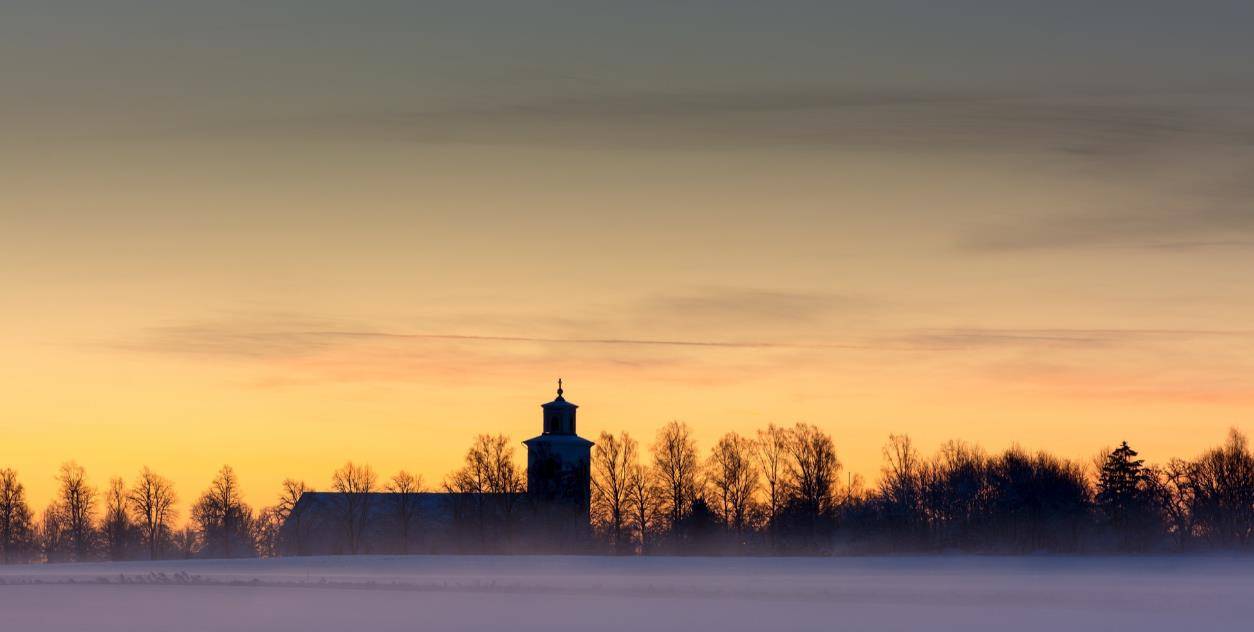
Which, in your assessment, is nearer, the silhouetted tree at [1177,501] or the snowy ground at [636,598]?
the snowy ground at [636,598]

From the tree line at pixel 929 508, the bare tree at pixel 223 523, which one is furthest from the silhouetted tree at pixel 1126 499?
the bare tree at pixel 223 523

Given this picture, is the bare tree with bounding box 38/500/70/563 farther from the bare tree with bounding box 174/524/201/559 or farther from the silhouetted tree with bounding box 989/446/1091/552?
the silhouetted tree with bounding box 989/446/1091/552

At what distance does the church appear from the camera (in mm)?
134750

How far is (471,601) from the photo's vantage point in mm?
57375

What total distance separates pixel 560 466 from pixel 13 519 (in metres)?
49.0

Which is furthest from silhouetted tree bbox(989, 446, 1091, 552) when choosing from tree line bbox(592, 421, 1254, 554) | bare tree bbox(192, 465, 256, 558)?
bare tree bbox(192, 465, 256, 558)

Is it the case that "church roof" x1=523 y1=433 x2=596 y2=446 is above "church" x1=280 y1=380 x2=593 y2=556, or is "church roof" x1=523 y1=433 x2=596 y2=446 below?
above

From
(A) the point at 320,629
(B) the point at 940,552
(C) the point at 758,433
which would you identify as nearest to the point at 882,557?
(B) the point at 940,552

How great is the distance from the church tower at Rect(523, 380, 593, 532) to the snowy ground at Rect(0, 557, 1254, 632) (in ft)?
161

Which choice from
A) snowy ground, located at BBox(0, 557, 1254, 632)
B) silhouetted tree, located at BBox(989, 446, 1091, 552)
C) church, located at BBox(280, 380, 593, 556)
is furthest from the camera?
church, located at BBox(280, 380, 593, 556)

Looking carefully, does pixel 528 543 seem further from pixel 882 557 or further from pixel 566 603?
pixel 566 603

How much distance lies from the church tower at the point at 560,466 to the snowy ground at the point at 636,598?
49.1 metres

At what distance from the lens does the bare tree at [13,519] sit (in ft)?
468

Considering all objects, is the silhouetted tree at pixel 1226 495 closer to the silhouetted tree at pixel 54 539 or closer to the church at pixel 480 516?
the church at pixel 480 516
